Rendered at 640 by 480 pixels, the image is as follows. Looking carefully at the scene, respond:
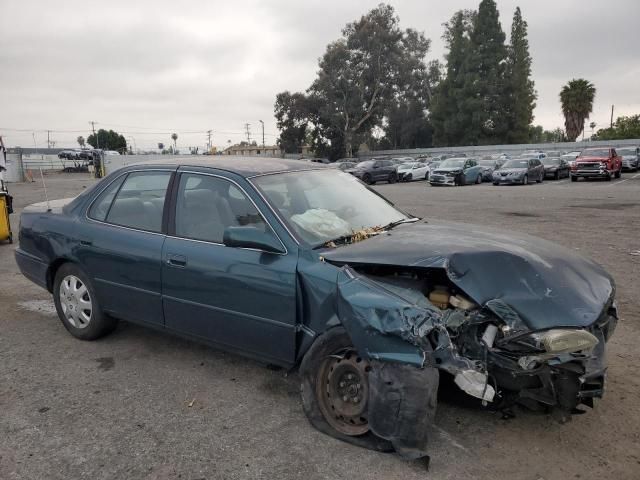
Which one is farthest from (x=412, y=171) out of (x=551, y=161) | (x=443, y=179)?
(x=551, y=161)

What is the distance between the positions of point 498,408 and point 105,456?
7.43 ft

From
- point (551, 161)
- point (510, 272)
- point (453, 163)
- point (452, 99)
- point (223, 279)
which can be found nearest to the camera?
point (510, 272)

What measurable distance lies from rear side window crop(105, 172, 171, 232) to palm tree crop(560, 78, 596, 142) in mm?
67846

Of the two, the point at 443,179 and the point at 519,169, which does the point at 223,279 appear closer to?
the point at 443,179

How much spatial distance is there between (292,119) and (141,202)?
56066 mm

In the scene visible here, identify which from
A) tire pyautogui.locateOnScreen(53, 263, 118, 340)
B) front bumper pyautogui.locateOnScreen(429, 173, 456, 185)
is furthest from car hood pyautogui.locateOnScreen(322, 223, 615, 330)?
front bumper pyautogui.locateOnScreen(429, 173, 456, 185)

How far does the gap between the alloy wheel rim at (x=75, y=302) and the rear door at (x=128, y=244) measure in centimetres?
23

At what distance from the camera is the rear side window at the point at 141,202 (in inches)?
156

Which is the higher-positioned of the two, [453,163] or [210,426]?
[453,163]

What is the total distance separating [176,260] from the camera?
3643 millimetres

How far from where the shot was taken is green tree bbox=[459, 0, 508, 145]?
5550cm

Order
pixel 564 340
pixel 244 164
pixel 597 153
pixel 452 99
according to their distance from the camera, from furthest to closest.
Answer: pixel 452 99
pixel 597 153
pixel 244 164
pixel 564 340

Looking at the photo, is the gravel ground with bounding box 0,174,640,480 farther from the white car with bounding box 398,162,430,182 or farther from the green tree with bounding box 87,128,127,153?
the green tree with bounding box 87,128,127,153

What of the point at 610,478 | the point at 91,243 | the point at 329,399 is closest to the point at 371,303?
the point at 329,399
